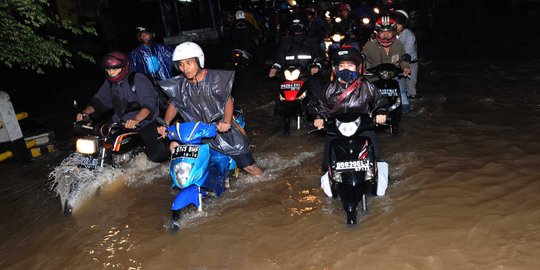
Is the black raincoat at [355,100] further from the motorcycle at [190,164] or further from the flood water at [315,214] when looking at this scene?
the motorcycle at [190,164]

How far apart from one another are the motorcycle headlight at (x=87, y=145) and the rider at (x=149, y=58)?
2635mm

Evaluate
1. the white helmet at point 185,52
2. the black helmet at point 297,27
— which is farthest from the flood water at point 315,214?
the black helmet at point 297,27

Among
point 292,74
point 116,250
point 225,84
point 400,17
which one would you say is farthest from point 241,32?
point 116,250

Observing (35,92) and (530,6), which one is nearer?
(35,92)

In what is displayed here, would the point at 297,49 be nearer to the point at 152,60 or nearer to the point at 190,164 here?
the point at 152,60

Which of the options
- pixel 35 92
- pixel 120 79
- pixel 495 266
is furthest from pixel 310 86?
pixel 35 92

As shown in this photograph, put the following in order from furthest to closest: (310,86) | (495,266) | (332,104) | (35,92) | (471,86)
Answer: (35,92) < (471,86) < (310,86) < (332,104) < (495,266)

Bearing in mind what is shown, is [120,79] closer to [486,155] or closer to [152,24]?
[486,155]

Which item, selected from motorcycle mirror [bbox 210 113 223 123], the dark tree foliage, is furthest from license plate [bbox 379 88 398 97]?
the dark tree foliage

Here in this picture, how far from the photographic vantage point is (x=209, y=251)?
4500 millimetres

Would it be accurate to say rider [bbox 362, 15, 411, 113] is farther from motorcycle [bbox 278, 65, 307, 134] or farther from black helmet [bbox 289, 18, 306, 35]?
black helmet [bbox 289, 18, 306, 35]

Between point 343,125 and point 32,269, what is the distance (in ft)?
11.8

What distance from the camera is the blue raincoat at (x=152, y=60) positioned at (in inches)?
318

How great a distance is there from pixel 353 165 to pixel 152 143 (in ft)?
10.3
